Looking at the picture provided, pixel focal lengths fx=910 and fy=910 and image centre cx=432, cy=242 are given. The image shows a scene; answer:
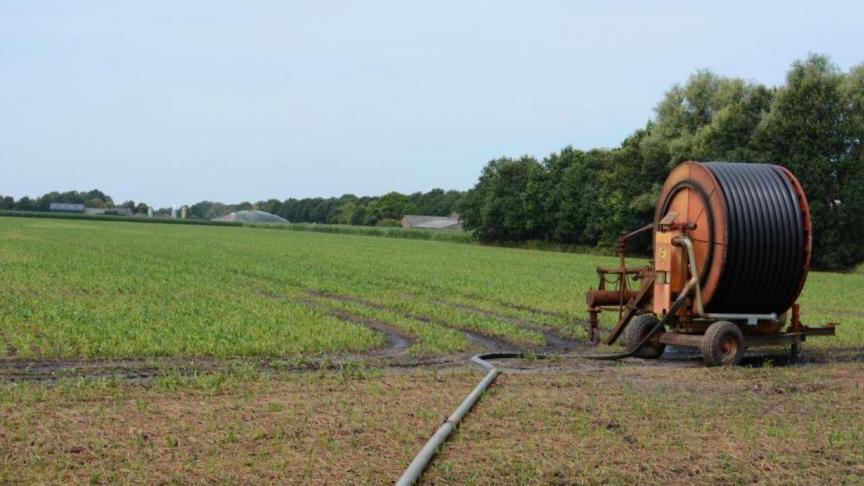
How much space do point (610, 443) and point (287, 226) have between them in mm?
133398

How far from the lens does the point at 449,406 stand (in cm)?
1003

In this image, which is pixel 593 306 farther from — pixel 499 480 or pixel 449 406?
pixel 499 480

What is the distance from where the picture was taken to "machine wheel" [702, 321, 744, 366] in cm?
1368

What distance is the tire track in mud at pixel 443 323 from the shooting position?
53.9ft

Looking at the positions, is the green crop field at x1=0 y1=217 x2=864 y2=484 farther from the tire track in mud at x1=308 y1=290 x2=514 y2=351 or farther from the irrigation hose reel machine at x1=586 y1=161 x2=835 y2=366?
the irrigation hose reel machine at x1=586 y1=161 x2=835 y2=366

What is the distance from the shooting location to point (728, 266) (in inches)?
550

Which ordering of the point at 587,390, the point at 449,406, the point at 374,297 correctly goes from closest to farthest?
the point at 449,406 < the point at 587,390 < the point at 374,297

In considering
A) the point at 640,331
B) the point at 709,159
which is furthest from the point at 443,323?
the point at 709,159

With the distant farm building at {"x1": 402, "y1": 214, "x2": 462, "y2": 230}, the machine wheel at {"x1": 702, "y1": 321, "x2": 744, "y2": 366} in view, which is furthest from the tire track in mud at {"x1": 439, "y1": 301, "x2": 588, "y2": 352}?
the distant farm building at {"x1": 402, "y1": 214, "x2": 462, "y2": 230}

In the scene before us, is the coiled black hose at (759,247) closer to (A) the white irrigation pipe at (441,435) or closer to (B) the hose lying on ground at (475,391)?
(B) the hose lying on ground at (475,391)

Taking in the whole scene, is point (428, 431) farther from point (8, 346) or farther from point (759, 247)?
point (8, 346)

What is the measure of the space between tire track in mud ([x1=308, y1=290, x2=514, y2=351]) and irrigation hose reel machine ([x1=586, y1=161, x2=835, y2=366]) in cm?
256

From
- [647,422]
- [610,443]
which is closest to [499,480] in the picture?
[610,443]

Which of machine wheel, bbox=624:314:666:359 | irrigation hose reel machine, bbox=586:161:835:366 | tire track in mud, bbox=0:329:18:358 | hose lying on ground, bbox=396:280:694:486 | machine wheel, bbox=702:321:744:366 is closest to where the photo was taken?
hose lying on ground, bbox=396:280:694:486
